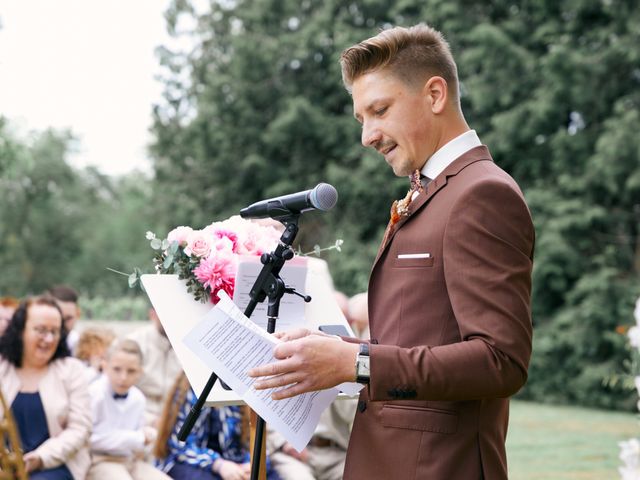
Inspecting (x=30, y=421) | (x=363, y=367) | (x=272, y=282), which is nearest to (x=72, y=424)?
(x=30, y=421)

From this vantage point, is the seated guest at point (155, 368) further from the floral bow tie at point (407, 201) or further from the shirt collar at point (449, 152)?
the shirt collar at point (449, 152)

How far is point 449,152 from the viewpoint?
238cm

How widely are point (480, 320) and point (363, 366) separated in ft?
1.03

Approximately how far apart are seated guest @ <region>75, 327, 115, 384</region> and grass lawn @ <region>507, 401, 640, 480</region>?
425 cm

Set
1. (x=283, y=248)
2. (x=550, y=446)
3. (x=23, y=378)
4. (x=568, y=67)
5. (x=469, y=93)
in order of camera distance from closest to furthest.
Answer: (x=283, y=248) < (x=23, y=378) < (x=550, y=446) < (x=568, y=67) < (x=469, y=93)

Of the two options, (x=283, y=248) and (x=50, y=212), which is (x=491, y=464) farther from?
(x=50, y=212)

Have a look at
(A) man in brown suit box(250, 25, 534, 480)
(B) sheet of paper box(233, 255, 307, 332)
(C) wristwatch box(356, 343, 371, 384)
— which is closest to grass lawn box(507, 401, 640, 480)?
(B) sheet of paper box(233, 255, 307, 332)

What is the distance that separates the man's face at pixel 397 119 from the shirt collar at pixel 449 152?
27 mm

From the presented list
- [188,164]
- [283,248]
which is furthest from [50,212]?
[283,248]

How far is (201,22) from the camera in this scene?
22297 millimetres

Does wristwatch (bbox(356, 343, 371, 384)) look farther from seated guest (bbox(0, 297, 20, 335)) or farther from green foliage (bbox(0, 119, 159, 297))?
green foliage (bbox(0, 119, 159, 297))

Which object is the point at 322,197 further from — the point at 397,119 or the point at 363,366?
the point at 363,366

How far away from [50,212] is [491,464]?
45843 millimetres

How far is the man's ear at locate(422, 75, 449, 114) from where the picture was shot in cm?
236
